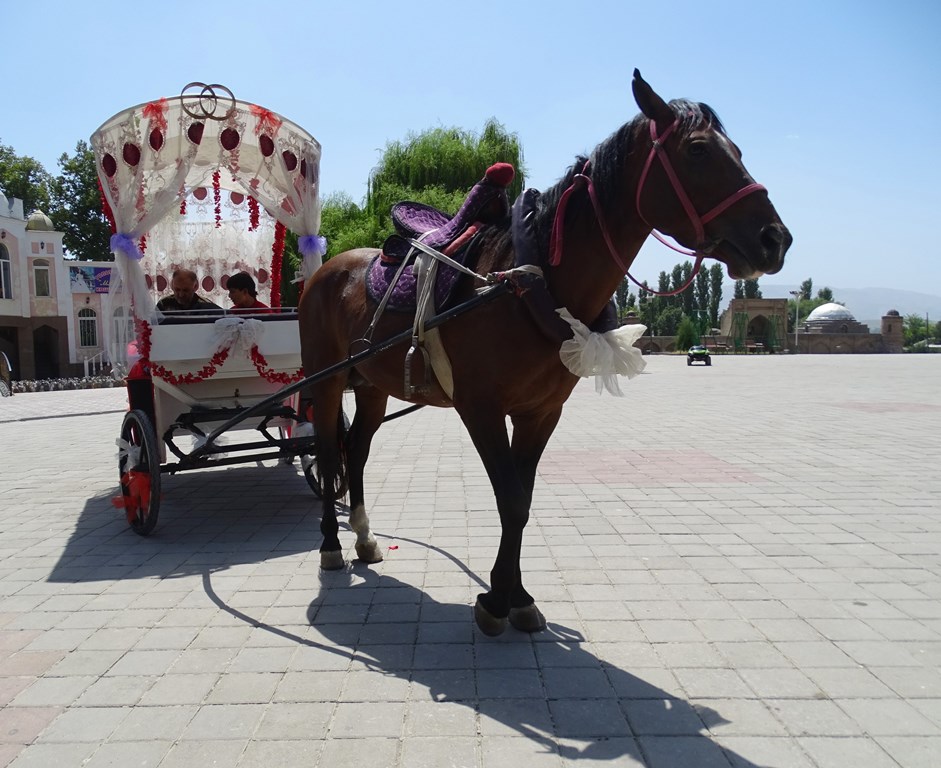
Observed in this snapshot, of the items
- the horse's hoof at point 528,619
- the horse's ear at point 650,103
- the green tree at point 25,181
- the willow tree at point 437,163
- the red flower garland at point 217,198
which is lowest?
the horse's hoof at point 528,619

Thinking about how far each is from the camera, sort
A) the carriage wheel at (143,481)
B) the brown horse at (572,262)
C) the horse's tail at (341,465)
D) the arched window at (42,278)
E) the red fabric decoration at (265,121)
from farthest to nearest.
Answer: the arched window at (42,278)
the red fabric decoration at (265,121)
the carriage wheel at (143,481)
the horse's tail at (341,465)
the brown horse at (572,262)

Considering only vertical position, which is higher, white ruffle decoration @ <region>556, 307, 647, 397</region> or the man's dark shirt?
the man's dark shirt

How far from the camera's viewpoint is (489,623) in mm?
3129

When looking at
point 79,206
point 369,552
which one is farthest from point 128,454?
point 79,206

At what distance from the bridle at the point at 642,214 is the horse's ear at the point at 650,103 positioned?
27 mm

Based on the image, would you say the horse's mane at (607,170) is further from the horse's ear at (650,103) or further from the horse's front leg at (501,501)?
the horse's front leg at (501,501)

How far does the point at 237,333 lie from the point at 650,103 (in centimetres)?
351

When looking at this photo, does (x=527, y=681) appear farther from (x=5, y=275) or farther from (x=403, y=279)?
(x=5, y=275)

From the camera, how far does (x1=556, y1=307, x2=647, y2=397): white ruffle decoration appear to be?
2.78 metres

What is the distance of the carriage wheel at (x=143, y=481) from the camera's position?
4723 mm

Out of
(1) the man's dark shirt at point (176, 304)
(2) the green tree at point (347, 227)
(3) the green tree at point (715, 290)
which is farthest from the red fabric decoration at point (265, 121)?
(3) the green tree at point (715, 290)

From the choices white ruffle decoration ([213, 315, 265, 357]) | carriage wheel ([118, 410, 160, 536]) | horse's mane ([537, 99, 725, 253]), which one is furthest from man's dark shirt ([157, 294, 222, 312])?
horse's mane ([537, 99, 725, 253])

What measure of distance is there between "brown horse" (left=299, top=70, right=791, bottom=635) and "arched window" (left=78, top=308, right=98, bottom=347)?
33.9 metres

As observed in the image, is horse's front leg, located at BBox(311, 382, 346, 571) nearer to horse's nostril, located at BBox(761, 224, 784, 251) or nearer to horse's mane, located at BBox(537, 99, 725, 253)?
horse's mane, located at BBox(537, 99, 725, 253)
